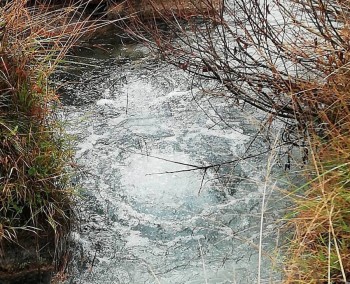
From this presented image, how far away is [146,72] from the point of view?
6797 millimetres

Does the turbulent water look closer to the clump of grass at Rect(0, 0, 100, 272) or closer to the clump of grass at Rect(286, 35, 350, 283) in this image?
the clump of grass at Rect(286, 35, 350, 283)

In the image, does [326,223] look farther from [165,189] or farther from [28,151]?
[165,189]

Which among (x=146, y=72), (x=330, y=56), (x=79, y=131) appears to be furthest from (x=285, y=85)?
(x=146, y=72)

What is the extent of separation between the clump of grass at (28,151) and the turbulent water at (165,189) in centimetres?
33

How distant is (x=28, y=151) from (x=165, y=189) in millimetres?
1376

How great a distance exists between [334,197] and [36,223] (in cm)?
181

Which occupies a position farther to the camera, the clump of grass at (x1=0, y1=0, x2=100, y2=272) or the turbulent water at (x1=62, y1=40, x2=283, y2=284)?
the turbulent water at (x1=62, y1=40, x2=283, y2=284)

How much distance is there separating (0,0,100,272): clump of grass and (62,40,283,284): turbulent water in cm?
33

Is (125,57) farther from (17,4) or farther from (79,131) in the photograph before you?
(17,4)

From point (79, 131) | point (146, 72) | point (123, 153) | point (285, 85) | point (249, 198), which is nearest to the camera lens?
point (285, 85)

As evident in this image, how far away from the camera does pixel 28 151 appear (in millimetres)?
3645

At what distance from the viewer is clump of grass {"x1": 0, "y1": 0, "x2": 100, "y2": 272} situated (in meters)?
3.57

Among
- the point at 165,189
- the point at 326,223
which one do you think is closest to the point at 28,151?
the point at 165,189

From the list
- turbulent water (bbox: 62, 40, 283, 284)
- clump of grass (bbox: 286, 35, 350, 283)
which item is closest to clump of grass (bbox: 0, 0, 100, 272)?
turbulent water (bbox: 62, 40, 283, 284)
